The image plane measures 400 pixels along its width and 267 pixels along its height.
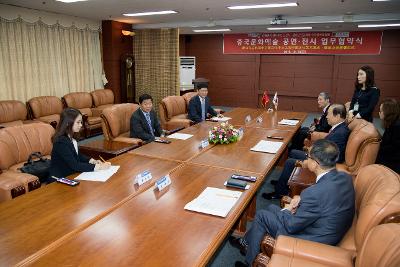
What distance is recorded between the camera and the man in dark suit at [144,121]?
3.95 m

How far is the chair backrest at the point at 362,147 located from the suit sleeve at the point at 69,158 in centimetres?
242

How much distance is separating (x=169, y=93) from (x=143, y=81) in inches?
32.1

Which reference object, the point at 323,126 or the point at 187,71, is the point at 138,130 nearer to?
the point at 323,126

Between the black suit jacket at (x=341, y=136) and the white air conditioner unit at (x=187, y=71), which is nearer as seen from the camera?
the black suit jacket at (x=341, y=136)

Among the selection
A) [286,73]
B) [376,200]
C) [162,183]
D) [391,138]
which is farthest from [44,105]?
[286,73]

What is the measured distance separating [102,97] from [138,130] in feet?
11.9

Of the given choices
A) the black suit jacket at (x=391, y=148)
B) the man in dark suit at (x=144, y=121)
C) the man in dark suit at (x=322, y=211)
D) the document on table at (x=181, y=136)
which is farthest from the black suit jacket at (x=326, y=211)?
the man in dark suit at (x=144, y=121)

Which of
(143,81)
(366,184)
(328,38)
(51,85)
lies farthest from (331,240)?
(328,38)

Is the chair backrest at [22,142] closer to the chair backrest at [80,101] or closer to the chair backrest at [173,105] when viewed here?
the chair backrest at [173,105]

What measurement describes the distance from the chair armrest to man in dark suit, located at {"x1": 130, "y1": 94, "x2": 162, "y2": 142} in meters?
2.44

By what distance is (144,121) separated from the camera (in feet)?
13.3

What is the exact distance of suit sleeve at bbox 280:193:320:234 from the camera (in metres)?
1.79

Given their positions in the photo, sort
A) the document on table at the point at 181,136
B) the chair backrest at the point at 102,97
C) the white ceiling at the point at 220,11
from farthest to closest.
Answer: the chair backrest at the point at 102,97 < the white ceiling at the point at 220,11 < the document on table at the point at 181,136

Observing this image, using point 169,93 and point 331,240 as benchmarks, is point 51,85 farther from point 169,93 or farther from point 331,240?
point 331,240
